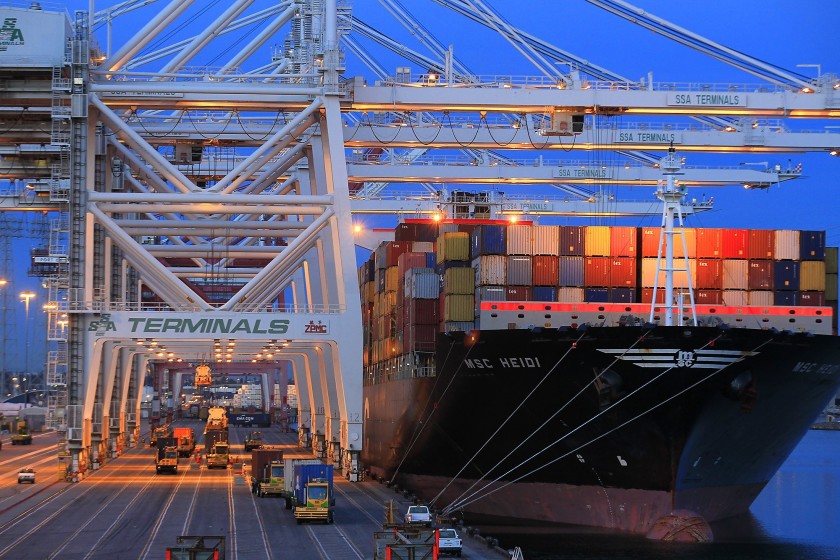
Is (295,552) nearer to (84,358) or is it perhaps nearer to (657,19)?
(84,358)

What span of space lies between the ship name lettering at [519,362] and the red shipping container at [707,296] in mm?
5616

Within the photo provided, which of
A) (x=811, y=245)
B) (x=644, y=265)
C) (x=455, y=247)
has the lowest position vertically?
(x=644, y=265)

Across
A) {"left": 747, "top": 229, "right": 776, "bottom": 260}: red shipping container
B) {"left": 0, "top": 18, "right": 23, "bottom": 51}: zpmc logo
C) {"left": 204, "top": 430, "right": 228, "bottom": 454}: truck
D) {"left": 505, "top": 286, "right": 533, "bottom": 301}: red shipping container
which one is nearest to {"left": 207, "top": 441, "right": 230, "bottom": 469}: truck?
{"left": 204, "top": 430, "right": 228, "bottom": 454}: truck

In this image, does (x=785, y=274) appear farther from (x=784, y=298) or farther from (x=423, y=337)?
(x=423, y=337)

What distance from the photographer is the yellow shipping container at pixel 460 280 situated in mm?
39344

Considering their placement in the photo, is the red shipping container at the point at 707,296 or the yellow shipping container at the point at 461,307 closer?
the red shipping container at the point at 707,296

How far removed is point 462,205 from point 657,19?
17.7 m

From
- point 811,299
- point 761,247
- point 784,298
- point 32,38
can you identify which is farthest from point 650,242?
point 32,38

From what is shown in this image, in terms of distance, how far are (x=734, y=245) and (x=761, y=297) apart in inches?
68.4

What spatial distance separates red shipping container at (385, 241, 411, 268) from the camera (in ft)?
167

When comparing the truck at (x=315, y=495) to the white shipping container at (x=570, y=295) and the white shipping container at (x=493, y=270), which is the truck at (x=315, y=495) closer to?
the white shipping container at (x=493, y=270)

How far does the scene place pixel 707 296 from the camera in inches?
1481

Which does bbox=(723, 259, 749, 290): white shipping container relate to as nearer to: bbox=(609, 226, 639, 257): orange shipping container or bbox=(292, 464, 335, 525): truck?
bbox=(609, 226, 639, 257): orange shipping container

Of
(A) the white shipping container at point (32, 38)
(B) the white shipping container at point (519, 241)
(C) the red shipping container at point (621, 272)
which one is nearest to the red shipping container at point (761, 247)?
(C) the red shipping container at point (621, 272)
